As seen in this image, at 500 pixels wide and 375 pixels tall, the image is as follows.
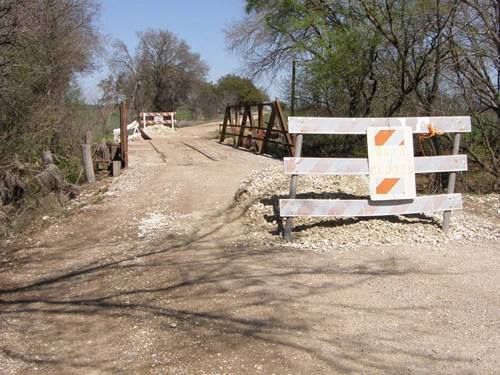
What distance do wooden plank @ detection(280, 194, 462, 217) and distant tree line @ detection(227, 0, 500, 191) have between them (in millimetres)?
4082

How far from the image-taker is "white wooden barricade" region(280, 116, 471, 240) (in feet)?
19.1

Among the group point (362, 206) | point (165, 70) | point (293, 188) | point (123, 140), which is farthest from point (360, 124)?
point (165, 70)

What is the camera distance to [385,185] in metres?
6.09

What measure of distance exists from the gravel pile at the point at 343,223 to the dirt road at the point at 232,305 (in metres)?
0.26

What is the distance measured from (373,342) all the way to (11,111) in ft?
35.8

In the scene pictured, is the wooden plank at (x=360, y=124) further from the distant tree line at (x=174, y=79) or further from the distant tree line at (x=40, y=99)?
the distant tree line at (x=174, y=79)

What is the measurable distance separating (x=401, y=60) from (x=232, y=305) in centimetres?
952

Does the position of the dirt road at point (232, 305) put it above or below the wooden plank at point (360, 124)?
below

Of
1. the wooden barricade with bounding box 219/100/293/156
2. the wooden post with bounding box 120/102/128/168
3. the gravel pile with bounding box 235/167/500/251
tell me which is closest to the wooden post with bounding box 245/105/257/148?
the wooden barricade with bounding box 219/100/293/156

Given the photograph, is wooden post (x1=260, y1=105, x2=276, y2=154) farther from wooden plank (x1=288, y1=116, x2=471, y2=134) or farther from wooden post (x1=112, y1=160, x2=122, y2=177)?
wooden plank (x1=288, y1=116, x2=471, y2=134)

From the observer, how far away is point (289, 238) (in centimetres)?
607

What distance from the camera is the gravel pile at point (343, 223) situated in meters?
6.07

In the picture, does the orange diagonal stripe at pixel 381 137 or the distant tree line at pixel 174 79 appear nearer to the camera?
the orange diagonal stripe at pixel 381 137

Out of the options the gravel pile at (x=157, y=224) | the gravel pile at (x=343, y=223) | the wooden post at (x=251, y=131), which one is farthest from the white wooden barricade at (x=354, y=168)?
the wooden post at (x=251, y=131)
